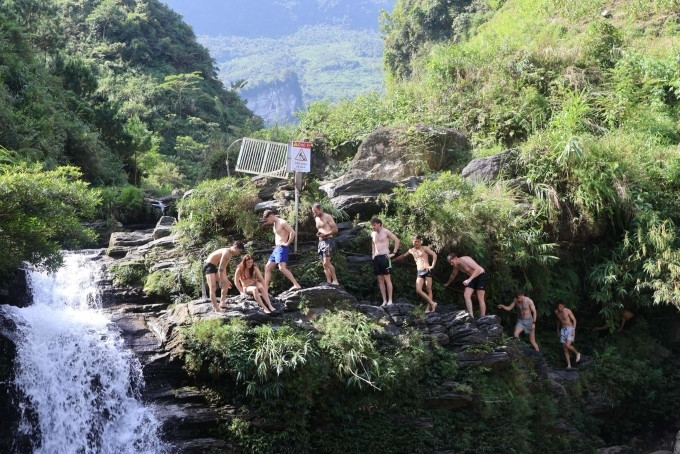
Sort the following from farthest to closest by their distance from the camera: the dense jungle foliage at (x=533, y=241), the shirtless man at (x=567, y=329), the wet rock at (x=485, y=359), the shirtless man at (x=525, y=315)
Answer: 1. the shirtless man at (x=567, y=329)
2. the shirtless man at (x=525, y=315)
3. the wet rock at (x=485, y=359)
4. the dense jungle foliage at (x=533, y=241)

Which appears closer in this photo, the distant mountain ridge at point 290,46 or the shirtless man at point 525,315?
the shirtless man at point 525,315

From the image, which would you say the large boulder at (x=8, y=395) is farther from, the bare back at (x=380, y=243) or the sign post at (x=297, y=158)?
the bare back at (x=380, y=243)

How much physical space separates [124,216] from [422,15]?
73.1ft

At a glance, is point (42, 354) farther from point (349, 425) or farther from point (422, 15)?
point (422, 15)

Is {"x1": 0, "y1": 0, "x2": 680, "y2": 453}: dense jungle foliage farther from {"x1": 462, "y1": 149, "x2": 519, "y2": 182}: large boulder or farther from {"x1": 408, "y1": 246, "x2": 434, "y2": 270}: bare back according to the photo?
{"x1": 408, "y1": 246, "x2": 434, "y2": 270}: bare back

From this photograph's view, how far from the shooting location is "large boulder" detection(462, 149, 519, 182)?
16859mm

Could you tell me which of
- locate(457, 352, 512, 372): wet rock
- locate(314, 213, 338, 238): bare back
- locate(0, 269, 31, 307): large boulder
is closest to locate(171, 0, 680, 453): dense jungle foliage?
locate(457, 352, 512, 372): wet rock

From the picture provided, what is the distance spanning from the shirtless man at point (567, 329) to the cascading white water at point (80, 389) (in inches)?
336

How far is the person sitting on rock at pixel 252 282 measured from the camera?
12.0 meters

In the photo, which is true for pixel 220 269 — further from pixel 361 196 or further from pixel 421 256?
pixel 361 196

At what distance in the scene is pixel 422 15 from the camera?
36.8 meters

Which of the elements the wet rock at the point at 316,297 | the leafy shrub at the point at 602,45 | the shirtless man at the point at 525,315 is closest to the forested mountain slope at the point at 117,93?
the wet rock at the point at 316,297

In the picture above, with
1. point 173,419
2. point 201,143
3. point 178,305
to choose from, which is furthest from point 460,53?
point 201,143

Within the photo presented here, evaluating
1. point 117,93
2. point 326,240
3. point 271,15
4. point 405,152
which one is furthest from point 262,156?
point 271,15
